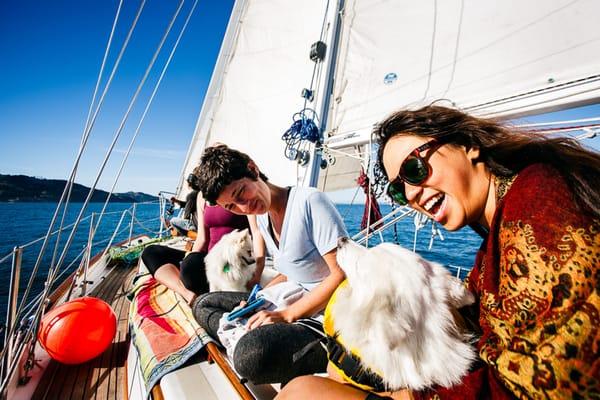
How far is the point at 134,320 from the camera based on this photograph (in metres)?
1.96

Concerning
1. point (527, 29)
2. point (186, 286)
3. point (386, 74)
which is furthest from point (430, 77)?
point (186, 286)

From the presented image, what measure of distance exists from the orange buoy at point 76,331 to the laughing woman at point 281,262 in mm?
946

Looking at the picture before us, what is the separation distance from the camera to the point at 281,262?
158 cm

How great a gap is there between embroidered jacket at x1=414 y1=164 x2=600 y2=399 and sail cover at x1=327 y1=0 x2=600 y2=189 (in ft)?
2.33

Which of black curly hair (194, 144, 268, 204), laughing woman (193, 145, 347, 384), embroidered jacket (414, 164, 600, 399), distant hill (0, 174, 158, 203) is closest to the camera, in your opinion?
embroidered jacket (414, 164, 600, 399)

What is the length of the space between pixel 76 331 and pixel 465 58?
3797 mm

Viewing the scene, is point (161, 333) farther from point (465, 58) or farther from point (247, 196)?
point (465, 58)

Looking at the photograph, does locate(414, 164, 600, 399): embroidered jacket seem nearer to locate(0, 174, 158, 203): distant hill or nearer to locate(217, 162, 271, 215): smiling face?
locate(217, 162, 271, 215): smiling face

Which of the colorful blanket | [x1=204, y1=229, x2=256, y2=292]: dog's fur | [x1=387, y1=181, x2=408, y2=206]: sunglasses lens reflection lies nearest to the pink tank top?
[x1=204, y1=229, x2=256, y2=292]: dog's fur

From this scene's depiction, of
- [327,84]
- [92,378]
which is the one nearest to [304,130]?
[327,84]

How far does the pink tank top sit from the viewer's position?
7.79 feet

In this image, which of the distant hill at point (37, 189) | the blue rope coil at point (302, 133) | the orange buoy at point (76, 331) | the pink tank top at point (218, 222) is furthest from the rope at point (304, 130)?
the distant hill at point (37, 189)

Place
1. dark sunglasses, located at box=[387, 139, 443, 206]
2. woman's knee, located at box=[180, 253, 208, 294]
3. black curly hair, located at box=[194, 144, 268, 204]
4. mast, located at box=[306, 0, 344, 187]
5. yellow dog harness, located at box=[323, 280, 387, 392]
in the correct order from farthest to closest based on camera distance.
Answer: mast, located at box=[306, 0, 344, 187]
woman's knee, located at box=[180, 253, 208, 294]
black curly hair, located at box=[194, 144, 268, 204]
dark sunglasses, located at box=[387, 139, 443, 206]
yellow dog harness, located at box=[323, 280, 387, 392]

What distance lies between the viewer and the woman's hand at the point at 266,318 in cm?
120
